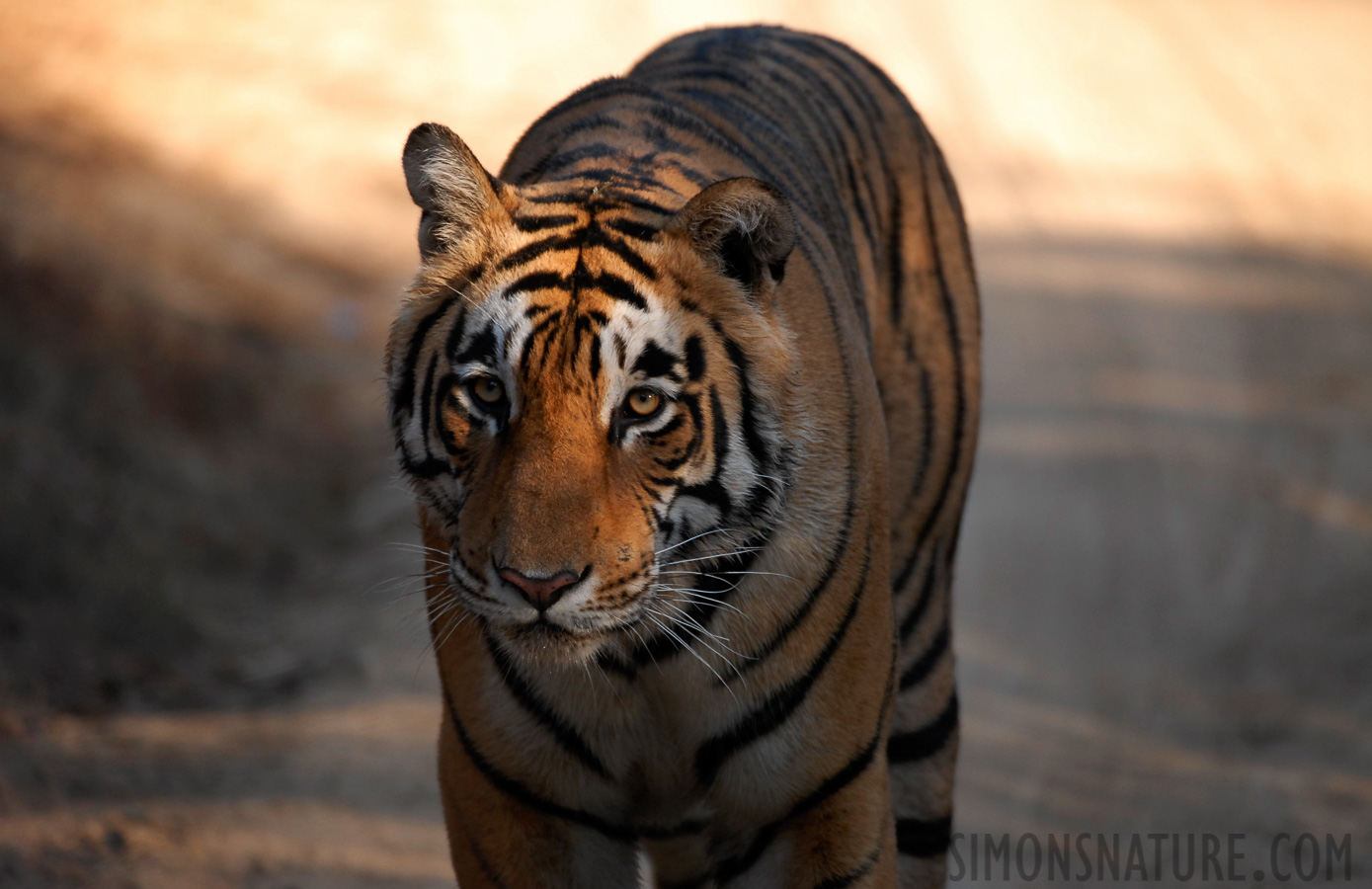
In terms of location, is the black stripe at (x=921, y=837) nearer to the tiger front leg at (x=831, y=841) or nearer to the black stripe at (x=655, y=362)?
the tiger front leg at (x=831, y=841)

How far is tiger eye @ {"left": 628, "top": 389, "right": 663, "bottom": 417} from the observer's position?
190cm

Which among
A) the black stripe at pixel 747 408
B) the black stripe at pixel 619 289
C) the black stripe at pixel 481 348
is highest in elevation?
the black stripe at pixel 619 289

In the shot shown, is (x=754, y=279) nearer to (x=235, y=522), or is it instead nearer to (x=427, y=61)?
(x=235, y=522)

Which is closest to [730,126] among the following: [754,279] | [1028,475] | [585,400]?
[754,279]

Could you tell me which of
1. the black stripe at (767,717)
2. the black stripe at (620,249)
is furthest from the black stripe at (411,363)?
the black stripe at (767,717)

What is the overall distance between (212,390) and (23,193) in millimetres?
1227

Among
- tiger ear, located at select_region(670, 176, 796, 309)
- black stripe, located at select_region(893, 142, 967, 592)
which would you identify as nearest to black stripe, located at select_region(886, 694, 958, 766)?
black stripe, located at select_region(893, 142, 967, 592)

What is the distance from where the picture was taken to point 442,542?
217 cm

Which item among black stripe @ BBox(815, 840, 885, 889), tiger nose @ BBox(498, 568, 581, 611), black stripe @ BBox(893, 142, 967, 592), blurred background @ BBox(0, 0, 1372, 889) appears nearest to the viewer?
tiger nose @ BBox(498, 568, 581, 611)

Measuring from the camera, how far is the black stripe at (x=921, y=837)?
2805 millimetres

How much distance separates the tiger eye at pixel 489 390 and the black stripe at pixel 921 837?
1.42m

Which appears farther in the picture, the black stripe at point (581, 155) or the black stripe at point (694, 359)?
the black stripe at point (581, 155)

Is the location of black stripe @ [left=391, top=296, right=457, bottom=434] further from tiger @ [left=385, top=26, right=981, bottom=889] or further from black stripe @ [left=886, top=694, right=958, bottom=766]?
black stripe @ [left=886, top=694, right=958, bottom=766]

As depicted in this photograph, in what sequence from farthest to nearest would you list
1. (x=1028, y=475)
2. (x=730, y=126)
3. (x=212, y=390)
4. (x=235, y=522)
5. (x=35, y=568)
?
(x=1028, y=475) → (x=212, y=390) → (x=235, y=522) → (x=35, y=568) → (x=730, y=126)
